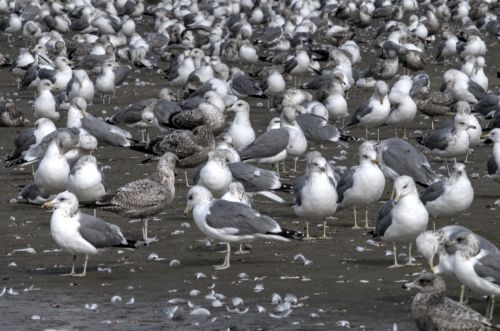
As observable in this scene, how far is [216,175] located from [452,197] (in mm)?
2921

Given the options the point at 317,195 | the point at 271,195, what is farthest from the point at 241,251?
the point at 271,195

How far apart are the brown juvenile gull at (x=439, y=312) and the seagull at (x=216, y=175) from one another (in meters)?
5.78

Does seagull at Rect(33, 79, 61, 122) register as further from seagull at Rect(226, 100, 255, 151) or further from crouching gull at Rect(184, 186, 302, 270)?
crouching gull at Rect(184, 186, 302, 270)

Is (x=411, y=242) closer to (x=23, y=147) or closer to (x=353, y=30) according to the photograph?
(x=23, y=147)

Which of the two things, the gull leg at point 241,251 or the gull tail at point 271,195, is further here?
the gull tail at point 271,195

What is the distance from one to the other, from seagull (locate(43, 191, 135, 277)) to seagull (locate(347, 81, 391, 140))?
8.49 meters

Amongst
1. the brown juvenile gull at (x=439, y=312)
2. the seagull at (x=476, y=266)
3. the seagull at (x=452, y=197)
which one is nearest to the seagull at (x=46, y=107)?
the seagull at (x=452, y=197)

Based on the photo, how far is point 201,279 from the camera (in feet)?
37.8

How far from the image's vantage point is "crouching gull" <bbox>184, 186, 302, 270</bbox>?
11812 millimetres

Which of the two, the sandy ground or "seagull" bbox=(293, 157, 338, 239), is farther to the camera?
"seagull" bbox=(293, 157, 338, 239)

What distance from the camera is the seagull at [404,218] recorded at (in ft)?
38.4

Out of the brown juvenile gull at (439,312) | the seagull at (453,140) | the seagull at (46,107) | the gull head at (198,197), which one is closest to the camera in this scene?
the brown juvenile gull at (439,312)

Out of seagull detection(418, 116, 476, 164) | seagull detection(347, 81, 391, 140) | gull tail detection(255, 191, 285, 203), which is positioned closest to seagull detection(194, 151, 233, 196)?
gull tail detection(255, 191, 285, 203)

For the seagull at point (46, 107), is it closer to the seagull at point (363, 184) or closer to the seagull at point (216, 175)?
the seagull at point (216, 175)
